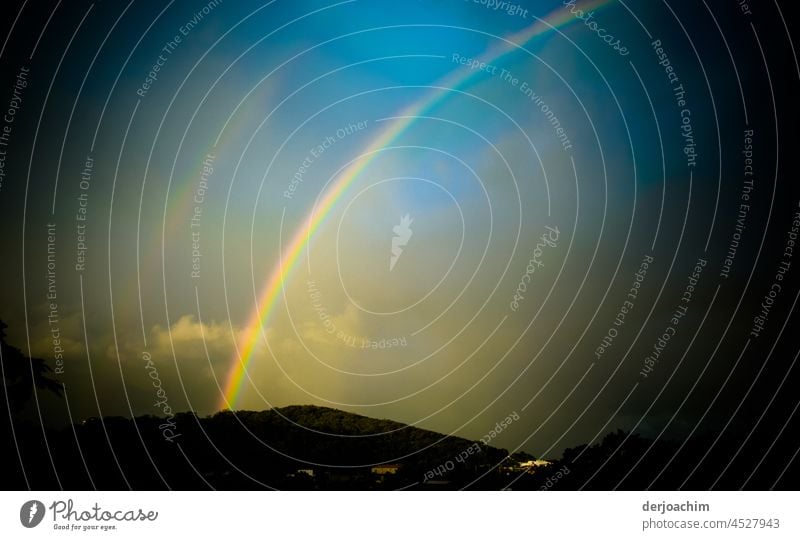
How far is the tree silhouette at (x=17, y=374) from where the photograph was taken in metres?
14.5

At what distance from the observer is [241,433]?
18016 millimetres

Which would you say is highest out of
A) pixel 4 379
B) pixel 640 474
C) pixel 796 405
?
pixel 4 379

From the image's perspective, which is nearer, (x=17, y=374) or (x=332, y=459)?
(x=17, y=374)

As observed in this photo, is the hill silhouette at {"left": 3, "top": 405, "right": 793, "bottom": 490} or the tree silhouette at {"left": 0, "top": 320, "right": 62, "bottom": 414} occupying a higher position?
the tree silhouette at {"left": 0, "top": 320, "right": 62, "bottom": 414}

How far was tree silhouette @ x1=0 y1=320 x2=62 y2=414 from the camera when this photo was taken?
47.6ft

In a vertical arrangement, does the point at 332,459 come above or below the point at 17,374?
below

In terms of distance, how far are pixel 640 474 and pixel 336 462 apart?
23.8 feet

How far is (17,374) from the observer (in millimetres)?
14633

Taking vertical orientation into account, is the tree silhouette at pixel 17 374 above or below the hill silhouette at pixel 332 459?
above
